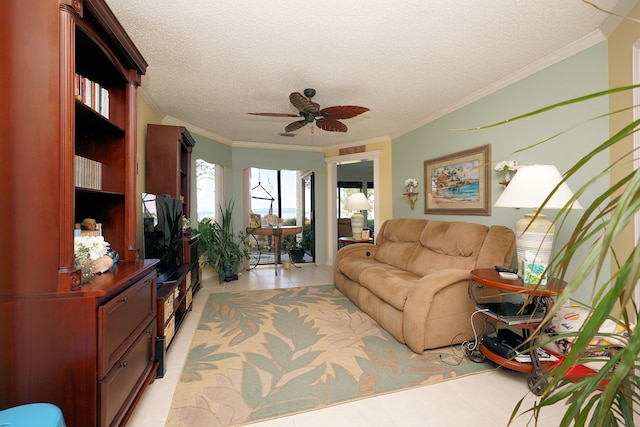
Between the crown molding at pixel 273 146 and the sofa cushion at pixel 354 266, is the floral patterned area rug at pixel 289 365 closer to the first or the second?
the sofa cushion at pixel 354 266

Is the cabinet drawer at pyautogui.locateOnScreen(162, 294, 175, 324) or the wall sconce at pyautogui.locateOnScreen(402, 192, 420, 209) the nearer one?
the cabinet drawer at pyautogui.locateOnScreen(162, 294, 175, 324)

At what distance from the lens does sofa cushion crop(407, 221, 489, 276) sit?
2795 mm

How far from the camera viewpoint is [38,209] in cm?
127

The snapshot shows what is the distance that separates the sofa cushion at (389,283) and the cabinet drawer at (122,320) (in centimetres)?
187

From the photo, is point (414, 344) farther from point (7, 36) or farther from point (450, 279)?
point (7, 36)

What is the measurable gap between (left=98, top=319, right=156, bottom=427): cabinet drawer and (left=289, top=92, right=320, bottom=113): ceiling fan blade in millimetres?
2038

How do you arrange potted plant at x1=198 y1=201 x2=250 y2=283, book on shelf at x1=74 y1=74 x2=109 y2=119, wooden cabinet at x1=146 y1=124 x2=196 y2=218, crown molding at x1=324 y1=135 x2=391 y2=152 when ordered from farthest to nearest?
crown molding at x1=324 y1=135 x2=391 y2=152, potted plant at x1=198 y1=201 x2=250 y2=283, wooden cabinet at x1=146 y1=124 x2=196 y2=218, book on shelf at x1=74 y1=74 x2=109 y2=119

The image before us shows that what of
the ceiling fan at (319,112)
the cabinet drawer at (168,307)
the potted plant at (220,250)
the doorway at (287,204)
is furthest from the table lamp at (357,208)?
the cabinet drawer at (168,307)

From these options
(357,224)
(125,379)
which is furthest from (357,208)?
(125,379)

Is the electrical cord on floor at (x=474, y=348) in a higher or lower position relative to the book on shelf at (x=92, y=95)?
lower

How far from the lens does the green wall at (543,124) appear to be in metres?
2.23

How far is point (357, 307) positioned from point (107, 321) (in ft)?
8.51

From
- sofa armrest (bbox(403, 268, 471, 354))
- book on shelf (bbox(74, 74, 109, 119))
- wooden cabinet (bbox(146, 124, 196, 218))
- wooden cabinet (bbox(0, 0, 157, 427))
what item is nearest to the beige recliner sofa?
sofa armrest (bbox(403, 268, 471, 354))

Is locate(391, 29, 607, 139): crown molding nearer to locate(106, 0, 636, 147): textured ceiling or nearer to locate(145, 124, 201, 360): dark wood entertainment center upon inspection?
locate(106, 0, 636, 147): textured ceiling
